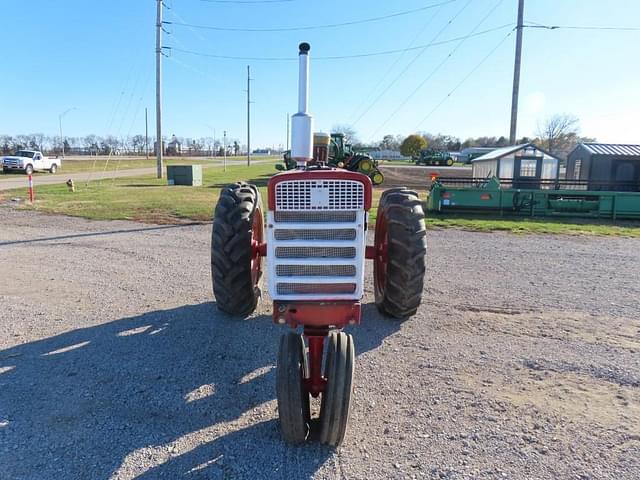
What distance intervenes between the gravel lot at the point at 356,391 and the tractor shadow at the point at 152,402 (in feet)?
0.04

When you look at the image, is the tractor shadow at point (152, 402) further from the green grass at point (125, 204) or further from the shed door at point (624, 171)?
the shed door at point (624, 171)

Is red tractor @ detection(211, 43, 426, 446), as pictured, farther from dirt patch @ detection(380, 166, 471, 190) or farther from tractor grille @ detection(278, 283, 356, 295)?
dirt patch @ detection(380, 166, 471, 190)

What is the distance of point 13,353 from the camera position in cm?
409

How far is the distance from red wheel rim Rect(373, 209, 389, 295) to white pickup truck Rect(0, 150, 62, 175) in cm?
3368

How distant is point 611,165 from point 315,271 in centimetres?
1640

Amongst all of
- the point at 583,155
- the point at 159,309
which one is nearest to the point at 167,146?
the point at 583,155

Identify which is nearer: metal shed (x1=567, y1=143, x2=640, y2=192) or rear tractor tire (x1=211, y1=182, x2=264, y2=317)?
rear tractor tire (x1=211, y1=182, x2=264, y2=317)

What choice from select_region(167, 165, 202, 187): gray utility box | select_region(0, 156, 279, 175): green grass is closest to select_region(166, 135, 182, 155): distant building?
select_region(0, 156, 279, 175): green grass

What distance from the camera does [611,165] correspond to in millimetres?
15695

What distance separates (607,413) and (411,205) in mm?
2206

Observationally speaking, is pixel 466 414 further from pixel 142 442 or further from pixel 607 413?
pixel 142 442

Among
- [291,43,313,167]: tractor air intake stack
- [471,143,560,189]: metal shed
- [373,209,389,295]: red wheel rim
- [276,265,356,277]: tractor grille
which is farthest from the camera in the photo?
[471,143,560,189]: metal shed

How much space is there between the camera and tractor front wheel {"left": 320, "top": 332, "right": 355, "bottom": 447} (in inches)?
108

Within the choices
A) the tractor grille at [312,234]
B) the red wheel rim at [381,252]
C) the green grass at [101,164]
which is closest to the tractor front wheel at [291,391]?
the tractor grille at [312,234]
